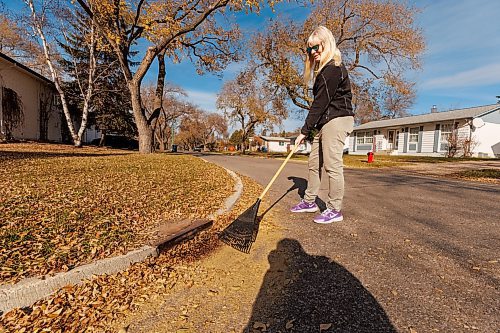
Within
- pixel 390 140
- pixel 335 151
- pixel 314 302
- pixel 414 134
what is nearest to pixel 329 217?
pixel 335 151

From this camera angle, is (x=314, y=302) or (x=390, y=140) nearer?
(x=314, y=302)

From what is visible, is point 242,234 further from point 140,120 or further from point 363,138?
point 363,138

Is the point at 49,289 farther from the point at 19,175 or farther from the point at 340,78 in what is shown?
the point at 19,175

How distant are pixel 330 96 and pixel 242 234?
1.87 metres

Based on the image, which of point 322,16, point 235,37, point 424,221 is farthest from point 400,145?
point 424,221

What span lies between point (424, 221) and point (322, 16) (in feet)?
57.0

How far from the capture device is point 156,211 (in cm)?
350

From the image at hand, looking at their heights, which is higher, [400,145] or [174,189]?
[400,145]

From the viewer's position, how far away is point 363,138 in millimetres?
35156

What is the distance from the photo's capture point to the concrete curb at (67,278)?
162 cm

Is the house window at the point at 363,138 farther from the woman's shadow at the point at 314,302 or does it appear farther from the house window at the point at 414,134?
the woman's shadow at the point at 314,302

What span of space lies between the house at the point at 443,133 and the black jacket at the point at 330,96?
84.1 feet

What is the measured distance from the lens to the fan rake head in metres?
2.60

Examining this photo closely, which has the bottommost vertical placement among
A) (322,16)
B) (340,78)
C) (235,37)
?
(340,78)
